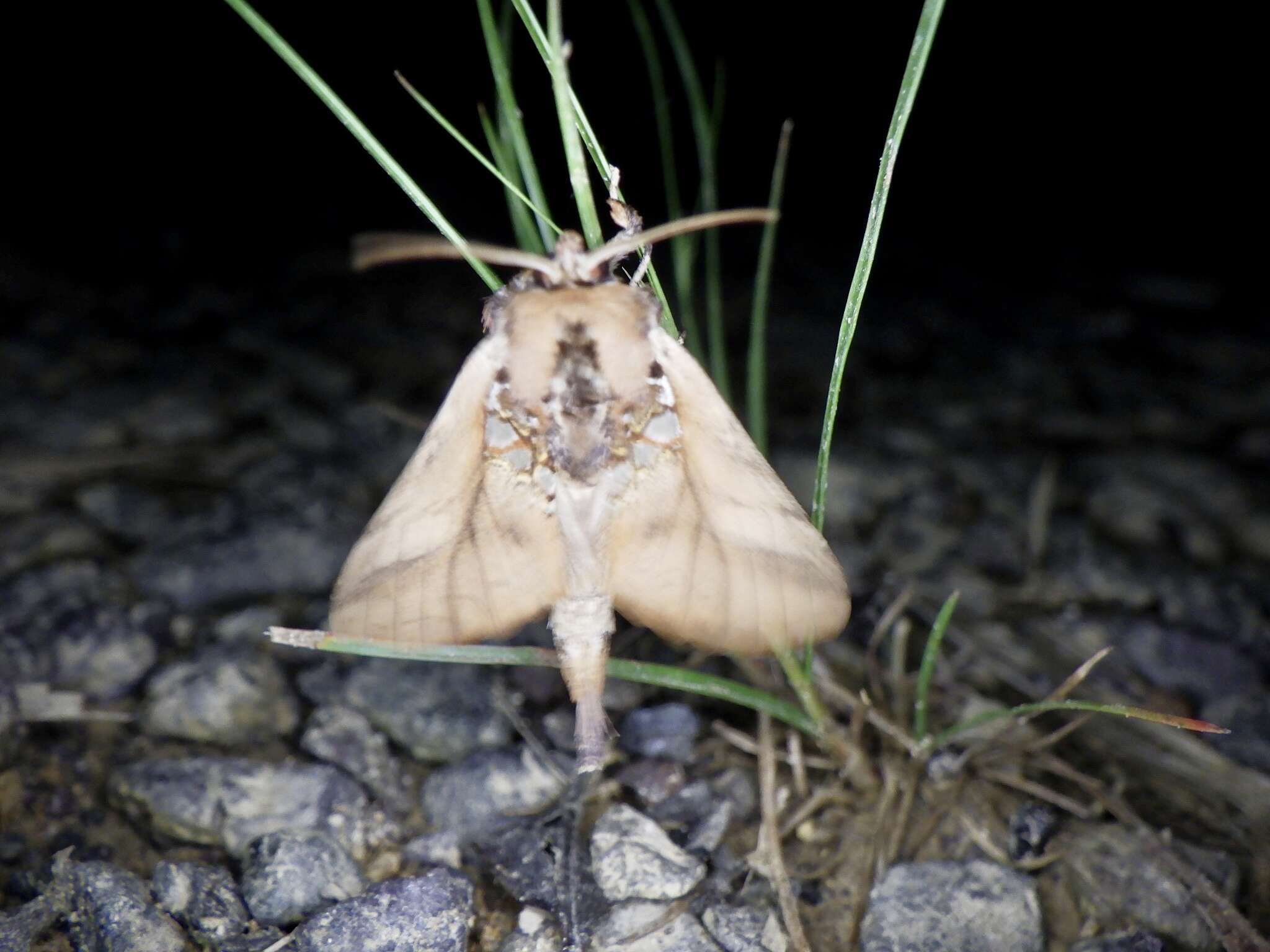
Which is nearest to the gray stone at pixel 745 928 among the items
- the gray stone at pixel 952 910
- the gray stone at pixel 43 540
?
the gray stone at pixel 952 910

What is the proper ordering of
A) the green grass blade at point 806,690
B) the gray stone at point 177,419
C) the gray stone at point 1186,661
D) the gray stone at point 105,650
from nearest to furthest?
the green grass blade at point 806,690 < the gray stone at point 105,650 < the gray stone at point 1186,661 < the gray stone at point 177,419

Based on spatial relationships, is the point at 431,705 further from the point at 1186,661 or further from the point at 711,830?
the point at 1186,661

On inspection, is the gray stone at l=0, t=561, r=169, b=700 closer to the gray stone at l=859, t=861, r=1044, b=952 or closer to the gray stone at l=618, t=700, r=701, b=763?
the gray stone at l=618, t=700, r=701, b=763

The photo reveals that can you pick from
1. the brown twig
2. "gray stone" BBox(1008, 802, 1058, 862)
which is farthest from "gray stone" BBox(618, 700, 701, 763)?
"gray stone" BBox(1008, 802, 1058, 862)

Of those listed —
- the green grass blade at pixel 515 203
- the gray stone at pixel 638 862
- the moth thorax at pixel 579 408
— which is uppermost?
the green grass blade at pixel 515 203

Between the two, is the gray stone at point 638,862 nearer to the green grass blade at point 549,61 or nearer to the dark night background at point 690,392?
the dark night background at point 690,392

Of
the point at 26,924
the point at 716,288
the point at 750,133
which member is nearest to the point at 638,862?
the point at 26,924
